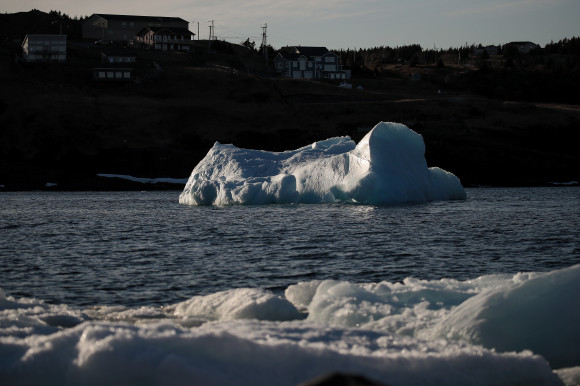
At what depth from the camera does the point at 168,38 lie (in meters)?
114

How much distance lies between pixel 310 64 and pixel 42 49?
37.1 meters

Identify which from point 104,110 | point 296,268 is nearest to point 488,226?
point 296,268

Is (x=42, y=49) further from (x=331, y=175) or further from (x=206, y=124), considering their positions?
(x=331, y=175)

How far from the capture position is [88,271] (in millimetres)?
18594

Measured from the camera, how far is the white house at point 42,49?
92262mm

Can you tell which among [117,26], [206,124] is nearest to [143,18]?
[117,26]

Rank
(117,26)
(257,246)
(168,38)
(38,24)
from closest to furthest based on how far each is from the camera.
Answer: (257,246), (168,38), (117,26), (38,24)

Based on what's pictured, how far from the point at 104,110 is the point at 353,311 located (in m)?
65.3

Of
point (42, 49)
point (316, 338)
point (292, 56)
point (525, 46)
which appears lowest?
point (316, 338)

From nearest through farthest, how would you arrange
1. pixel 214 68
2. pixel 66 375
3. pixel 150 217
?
pixel 66 375 < pixel 150 217 < pixel 214 68

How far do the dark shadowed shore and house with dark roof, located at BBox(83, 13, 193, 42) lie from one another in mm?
24142

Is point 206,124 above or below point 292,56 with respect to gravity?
below

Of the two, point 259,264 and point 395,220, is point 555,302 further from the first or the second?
point 395,220

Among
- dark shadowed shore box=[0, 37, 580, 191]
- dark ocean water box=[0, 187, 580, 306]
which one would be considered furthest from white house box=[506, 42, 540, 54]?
dark ocean water box=[0, 187, 580, 306]
